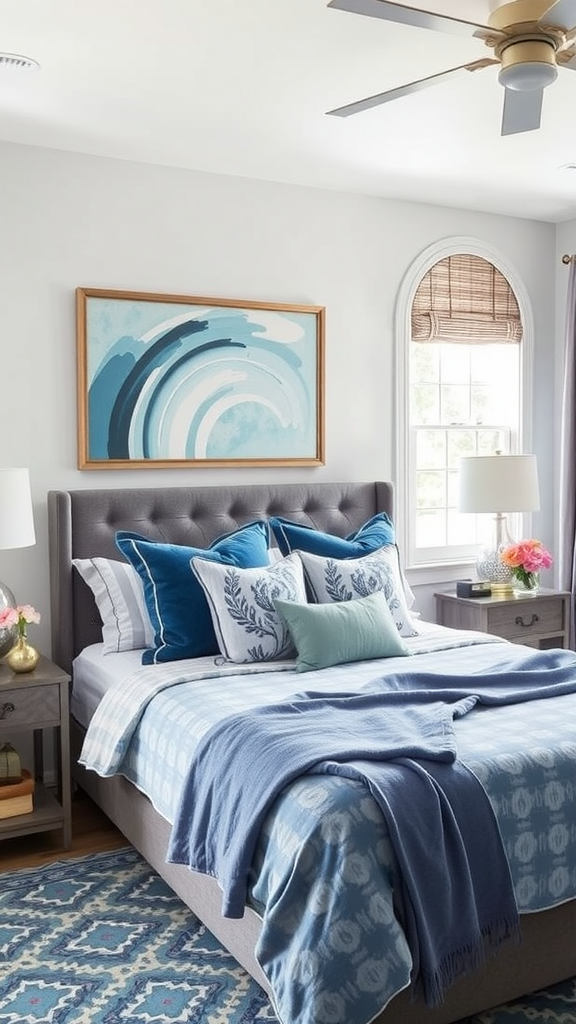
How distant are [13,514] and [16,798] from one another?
1.00m

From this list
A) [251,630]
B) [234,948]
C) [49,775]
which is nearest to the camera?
[234,948]

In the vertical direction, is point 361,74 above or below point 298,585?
above

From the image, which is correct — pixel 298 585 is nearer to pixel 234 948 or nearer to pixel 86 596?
pixel 86 596

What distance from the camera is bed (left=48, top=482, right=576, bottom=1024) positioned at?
2.35m

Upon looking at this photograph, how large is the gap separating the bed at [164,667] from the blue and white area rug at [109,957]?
0.10 metres

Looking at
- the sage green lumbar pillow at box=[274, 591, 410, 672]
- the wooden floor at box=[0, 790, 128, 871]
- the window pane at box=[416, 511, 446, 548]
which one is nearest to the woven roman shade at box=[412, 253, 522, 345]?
the window pane at box=[416, 511, 446, 548]

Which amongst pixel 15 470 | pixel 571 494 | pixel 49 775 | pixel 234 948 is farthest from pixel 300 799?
pixel 571 494

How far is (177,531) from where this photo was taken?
13.4ft

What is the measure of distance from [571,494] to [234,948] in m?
3.37

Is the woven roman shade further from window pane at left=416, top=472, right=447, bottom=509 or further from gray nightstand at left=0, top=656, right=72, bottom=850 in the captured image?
gray nightstand at left=0, top=656, right=72, bottom=850

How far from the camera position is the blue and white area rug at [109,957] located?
2.46 metres

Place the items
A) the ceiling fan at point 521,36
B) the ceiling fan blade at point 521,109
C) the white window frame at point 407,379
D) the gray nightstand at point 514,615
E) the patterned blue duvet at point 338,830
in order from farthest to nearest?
the white window frame at point 407,379 → the gray nightstand at point 514,615 → the ceiling fan blade at point 521,109 → the ceiling fan at point 521,36 → the patterned blue duvet at point 338,830

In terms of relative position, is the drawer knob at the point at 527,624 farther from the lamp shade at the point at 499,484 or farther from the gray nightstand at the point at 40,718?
the gray nightstand at the point at 40,718

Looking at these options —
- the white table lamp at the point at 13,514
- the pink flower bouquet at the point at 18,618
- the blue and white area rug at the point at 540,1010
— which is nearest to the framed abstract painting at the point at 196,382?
the white table lamp at the point at 13,514
